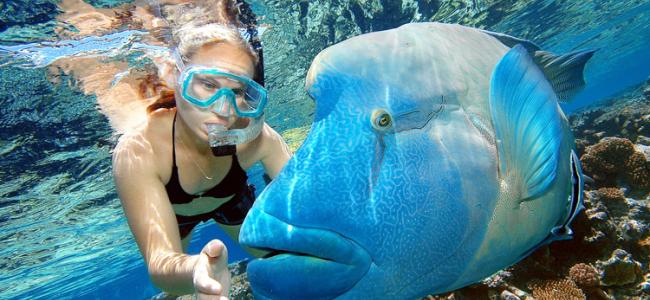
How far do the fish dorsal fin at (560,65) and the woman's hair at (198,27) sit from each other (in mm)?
2726

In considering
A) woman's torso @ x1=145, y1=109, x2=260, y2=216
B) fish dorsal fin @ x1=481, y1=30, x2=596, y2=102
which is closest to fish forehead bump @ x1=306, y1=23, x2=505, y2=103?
fish dorsal fin @ x1=481, y1=30, x2=596, y2=102

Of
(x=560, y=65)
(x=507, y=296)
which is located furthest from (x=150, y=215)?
(x=507, y=296)

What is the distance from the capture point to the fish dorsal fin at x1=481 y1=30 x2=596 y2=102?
1.50 m

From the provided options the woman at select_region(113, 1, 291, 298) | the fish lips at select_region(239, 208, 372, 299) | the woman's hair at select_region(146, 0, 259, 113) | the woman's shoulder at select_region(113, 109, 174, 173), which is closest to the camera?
the fish lips at select_region(239, 208, 372, 299)

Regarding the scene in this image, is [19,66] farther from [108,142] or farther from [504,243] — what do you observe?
[504,243]

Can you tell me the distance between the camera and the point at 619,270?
384cm

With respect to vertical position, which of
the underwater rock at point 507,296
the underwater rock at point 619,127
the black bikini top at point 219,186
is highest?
the black bikini top at point 219,186

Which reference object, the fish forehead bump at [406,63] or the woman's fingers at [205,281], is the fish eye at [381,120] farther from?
the woman's fingers at [205,281]

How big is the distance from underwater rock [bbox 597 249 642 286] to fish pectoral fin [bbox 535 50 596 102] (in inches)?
128

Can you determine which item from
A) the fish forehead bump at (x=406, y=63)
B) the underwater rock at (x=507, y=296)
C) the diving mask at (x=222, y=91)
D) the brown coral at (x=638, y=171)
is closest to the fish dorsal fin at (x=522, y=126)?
the fish forehead bump at (x=406, y=63)

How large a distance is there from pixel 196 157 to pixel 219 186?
0.53 m

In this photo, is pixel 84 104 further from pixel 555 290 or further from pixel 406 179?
pixel 555 290

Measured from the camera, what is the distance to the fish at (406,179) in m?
0.96

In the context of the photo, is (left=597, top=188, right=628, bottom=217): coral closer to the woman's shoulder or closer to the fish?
the fish
